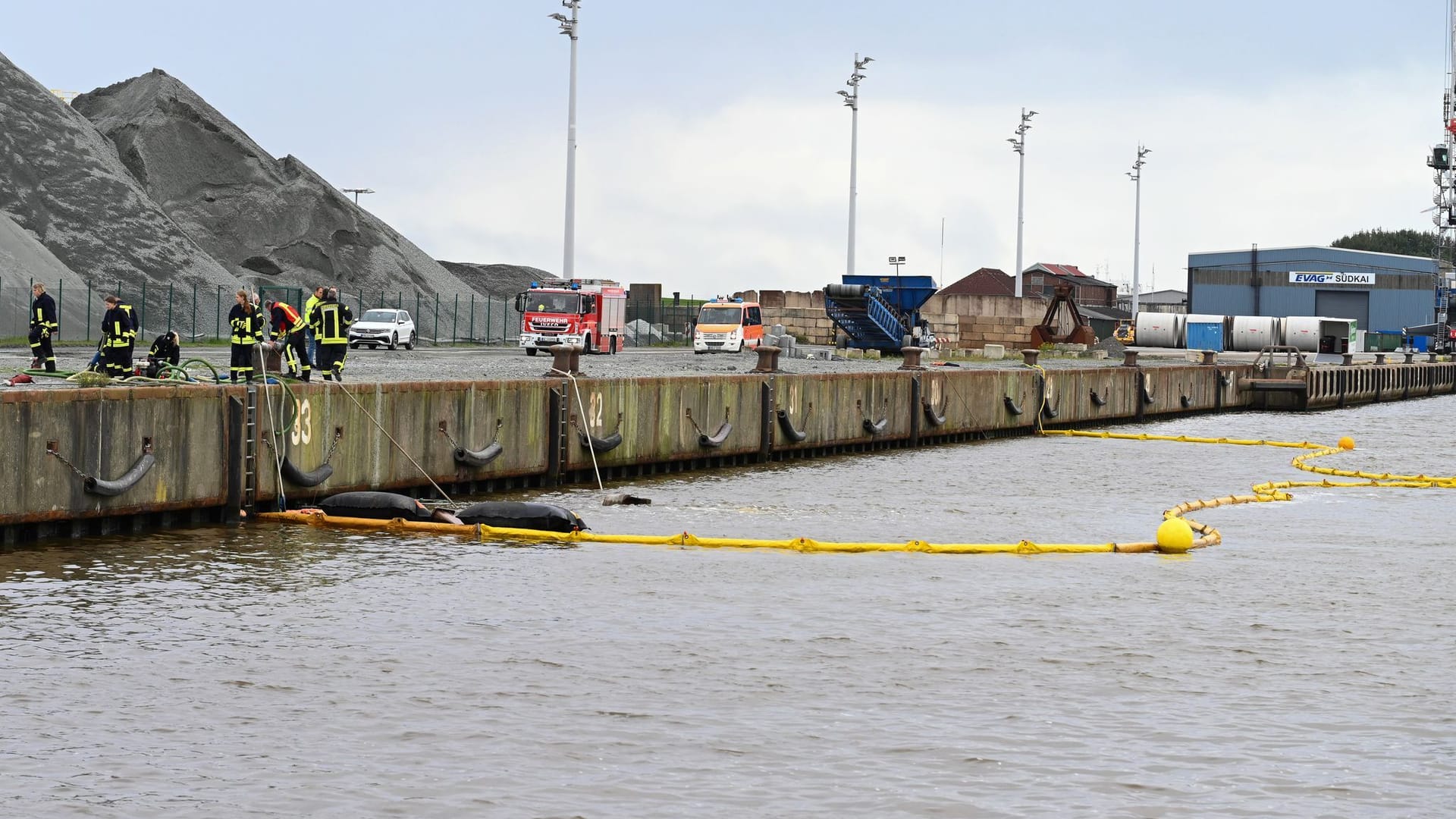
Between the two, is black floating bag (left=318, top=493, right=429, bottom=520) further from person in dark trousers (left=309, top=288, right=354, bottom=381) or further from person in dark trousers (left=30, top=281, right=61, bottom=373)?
person in dark trousers (left=30, top=281, right=61, bottom=373)

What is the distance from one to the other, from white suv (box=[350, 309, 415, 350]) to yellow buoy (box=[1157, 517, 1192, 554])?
43327mm

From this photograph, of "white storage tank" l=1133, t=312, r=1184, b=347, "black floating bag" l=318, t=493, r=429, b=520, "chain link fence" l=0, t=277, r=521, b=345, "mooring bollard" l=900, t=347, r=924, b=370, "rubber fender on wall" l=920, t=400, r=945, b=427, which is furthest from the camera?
"white storage tank" l=1133, t=312, r=1184, b=347

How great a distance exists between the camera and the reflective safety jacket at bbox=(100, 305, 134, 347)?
26656mm

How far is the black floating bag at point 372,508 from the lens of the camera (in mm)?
18875

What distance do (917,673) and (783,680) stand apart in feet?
3.22

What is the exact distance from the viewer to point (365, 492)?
64.8 feet

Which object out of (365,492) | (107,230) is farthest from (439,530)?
(107,230)

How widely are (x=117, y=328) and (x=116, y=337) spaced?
0.20 metres

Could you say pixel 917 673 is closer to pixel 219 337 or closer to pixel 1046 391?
pixel 1046 391

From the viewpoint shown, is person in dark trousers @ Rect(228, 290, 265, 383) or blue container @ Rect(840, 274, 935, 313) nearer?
person in dark trousers @ Rect(228, 290, 265, 383)

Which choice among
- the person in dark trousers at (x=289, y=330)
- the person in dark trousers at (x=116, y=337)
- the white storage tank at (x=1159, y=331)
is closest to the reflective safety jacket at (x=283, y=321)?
the person in dark trousers at (x=289, y=330)

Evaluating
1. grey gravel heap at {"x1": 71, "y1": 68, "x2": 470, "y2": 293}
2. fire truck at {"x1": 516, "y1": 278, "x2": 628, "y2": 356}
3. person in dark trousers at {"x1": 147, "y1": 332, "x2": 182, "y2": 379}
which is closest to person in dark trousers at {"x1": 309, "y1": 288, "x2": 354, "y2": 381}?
person in dark trousers at {"x1": 147, "y1": 332, "x2": 182, "y2": 379}

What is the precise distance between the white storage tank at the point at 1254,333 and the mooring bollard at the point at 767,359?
236ft

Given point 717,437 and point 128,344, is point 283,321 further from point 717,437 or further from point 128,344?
point 717,437
